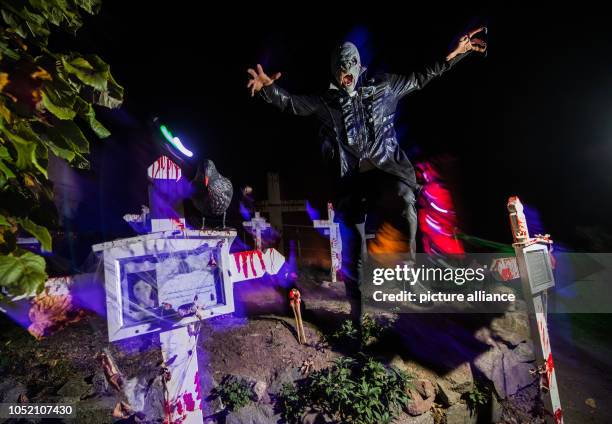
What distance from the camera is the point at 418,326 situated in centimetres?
423

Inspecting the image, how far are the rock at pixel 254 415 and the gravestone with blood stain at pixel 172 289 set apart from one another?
17.8 inches

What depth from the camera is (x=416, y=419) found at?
304cm

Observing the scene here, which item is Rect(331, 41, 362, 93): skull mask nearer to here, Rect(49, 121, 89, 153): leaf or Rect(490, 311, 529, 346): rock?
Rect(49, 121, 89, 153): leaf

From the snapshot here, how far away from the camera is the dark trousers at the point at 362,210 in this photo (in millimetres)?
3271

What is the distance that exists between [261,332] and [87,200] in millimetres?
8854

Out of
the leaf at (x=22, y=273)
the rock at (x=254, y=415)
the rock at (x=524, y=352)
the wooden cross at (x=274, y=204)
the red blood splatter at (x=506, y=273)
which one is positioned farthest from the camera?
the wooden cross at (x=274, y=204)

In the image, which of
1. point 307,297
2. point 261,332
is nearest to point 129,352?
point 261,332

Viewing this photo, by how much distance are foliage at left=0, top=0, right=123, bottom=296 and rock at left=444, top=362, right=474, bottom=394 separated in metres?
4.17

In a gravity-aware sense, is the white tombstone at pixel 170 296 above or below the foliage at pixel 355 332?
above

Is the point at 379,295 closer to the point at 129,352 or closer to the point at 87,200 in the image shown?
the point at 129,352

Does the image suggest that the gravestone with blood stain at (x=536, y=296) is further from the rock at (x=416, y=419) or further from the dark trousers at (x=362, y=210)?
the rock at (x=416, y=419)

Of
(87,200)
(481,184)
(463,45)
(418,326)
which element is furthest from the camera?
(87,200)

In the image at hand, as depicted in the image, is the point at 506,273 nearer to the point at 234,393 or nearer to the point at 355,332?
the point at 355,332

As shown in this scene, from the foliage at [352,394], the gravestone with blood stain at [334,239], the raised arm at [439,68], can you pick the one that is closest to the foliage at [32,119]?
the foliage at [352,394]
